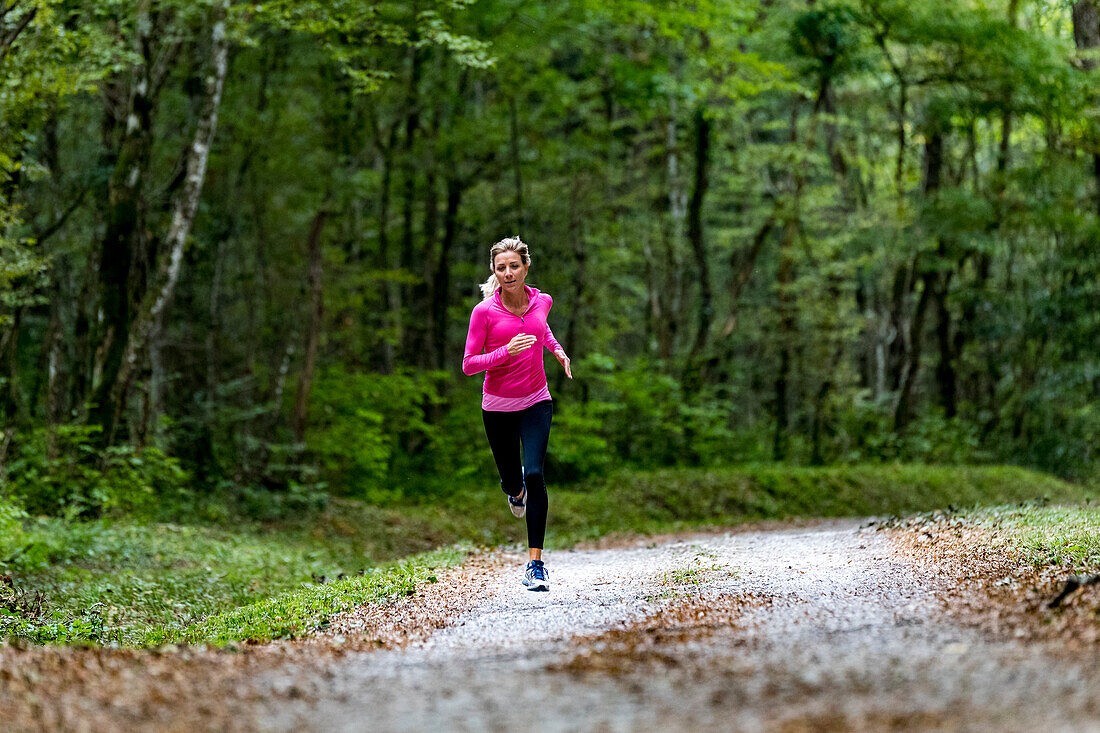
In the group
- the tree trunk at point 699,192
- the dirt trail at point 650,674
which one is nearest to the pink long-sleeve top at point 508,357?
the dirt trail at point 650,674

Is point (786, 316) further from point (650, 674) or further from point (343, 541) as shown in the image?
point (650, 674)

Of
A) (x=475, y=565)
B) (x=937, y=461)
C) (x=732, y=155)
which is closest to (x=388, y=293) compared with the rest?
(x=732, y=155)

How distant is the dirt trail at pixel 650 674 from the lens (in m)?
3.25

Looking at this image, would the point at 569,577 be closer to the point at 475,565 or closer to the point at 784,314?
the point at 475,565

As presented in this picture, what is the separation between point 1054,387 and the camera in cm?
Result: 2320

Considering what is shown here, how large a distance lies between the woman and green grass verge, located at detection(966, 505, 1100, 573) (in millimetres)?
3388

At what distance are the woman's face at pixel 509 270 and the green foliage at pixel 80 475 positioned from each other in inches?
300

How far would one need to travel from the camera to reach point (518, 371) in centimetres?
716

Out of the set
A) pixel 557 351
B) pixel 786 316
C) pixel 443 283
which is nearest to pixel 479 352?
pixel 557 351

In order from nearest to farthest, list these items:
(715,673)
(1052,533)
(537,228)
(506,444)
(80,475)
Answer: (715,673), (506,444), (1052,533), (80,475), (537,228)

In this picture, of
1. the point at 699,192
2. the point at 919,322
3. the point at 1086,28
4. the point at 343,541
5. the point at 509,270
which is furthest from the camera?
the point at 919,322

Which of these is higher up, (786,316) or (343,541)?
(786,316)

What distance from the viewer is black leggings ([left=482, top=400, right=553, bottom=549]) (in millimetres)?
7105

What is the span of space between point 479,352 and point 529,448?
0.80 meters
